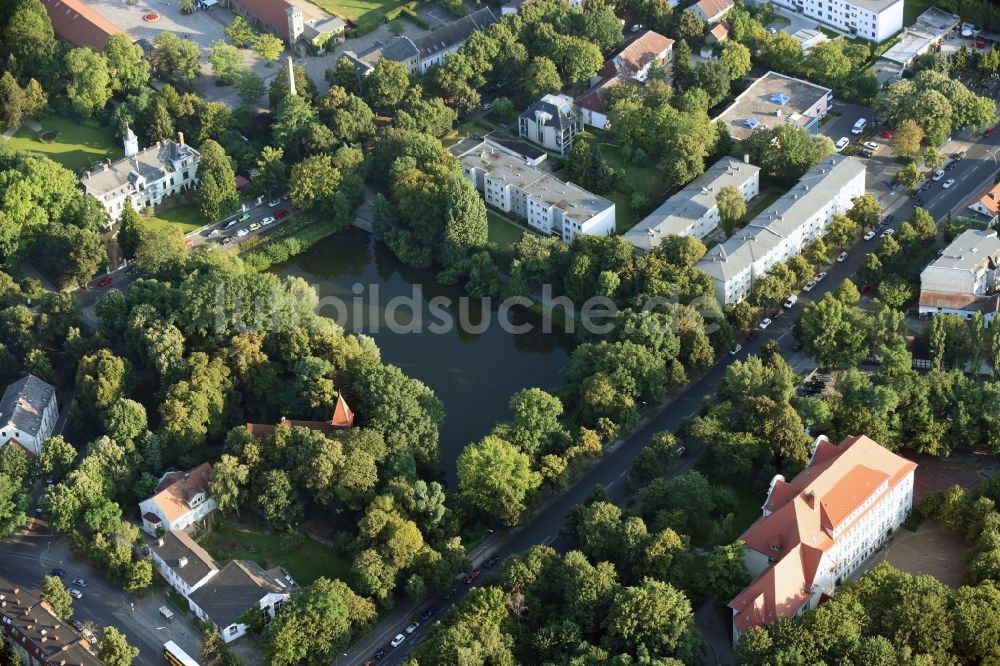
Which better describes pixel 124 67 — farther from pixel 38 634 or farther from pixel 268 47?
pixel 38 634

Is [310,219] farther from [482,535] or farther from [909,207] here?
[909,207]

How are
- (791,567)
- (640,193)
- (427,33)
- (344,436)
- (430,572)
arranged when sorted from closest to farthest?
1. (791,567)
2. (430,572)
3. (344,436)
4. (640,193)
5. (427,33)

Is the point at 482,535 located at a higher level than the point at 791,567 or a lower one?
lower

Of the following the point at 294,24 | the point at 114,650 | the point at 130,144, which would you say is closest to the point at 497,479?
the point at 114,650

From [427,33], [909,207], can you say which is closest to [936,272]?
[909,207]

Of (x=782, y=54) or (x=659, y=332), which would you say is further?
(x=782, y=54)

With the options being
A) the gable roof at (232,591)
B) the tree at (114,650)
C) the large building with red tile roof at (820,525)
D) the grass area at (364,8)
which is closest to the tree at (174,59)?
the grass area at (364,8)
